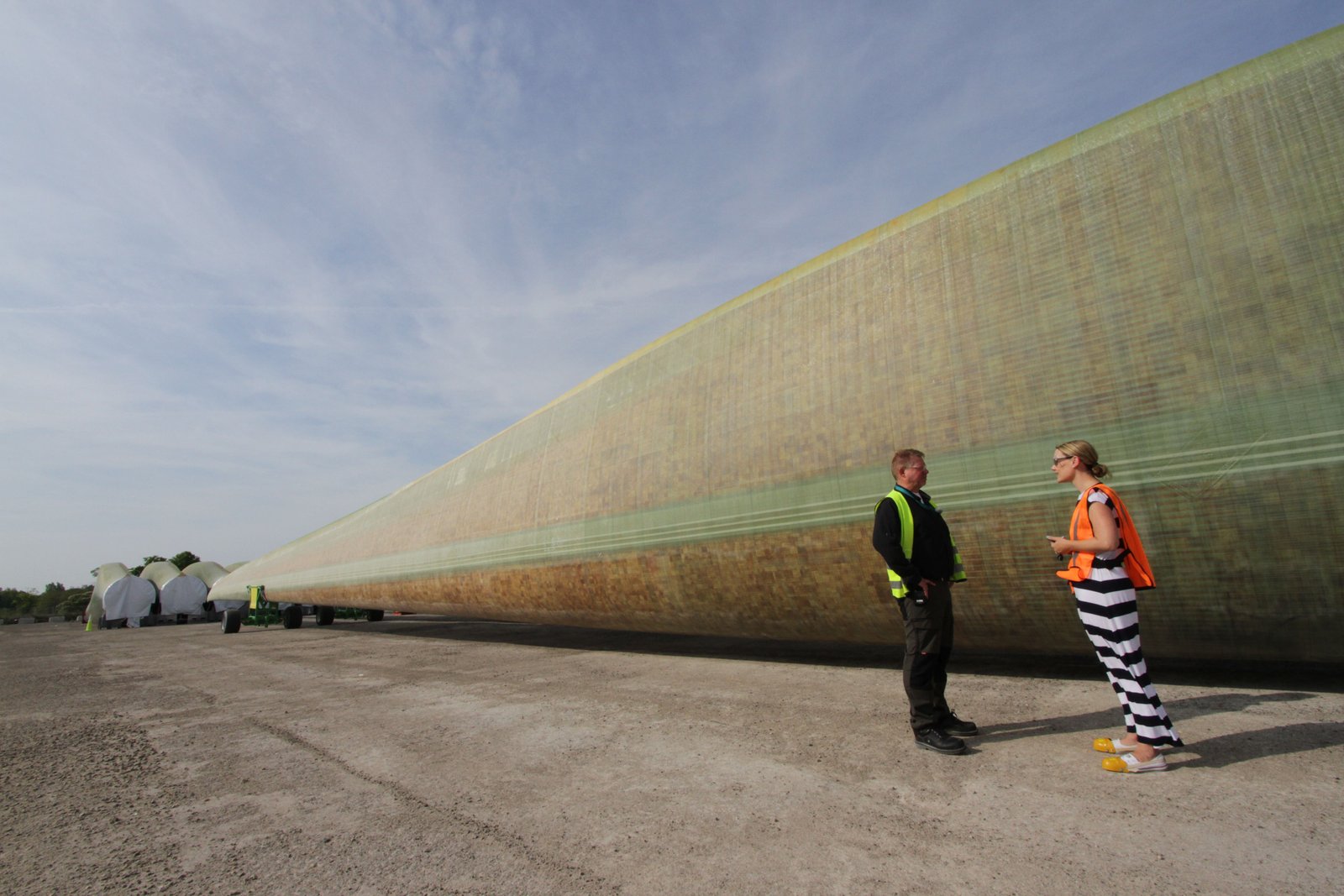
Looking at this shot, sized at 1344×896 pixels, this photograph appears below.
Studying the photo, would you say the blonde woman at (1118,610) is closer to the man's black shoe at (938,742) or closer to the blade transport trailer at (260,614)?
the man's black shoe at (938,742)

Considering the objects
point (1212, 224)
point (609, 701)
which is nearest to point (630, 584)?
point (609, 701)

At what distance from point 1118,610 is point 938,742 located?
3.38 feet

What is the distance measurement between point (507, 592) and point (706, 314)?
4.69 m

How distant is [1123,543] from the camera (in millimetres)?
2861

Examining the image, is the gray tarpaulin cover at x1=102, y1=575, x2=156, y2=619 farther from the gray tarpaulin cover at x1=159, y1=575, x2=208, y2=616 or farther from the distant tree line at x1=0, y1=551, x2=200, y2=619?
the distant tree line at x1=0, y1=551, x2=200, y2=619

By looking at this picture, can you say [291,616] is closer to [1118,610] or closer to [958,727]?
[958,727]

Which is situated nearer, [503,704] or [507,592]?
[503,704]

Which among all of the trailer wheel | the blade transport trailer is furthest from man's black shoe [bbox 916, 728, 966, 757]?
the trailer wheel

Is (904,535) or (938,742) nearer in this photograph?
(938,742)

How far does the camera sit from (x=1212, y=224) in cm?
367

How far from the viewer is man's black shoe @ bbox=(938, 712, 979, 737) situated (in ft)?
10.8

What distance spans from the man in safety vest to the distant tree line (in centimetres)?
7486

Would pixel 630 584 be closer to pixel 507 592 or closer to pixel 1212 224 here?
pixel 507 592

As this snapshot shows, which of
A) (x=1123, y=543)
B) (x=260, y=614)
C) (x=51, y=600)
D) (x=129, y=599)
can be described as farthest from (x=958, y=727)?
(x=51, y=600)
